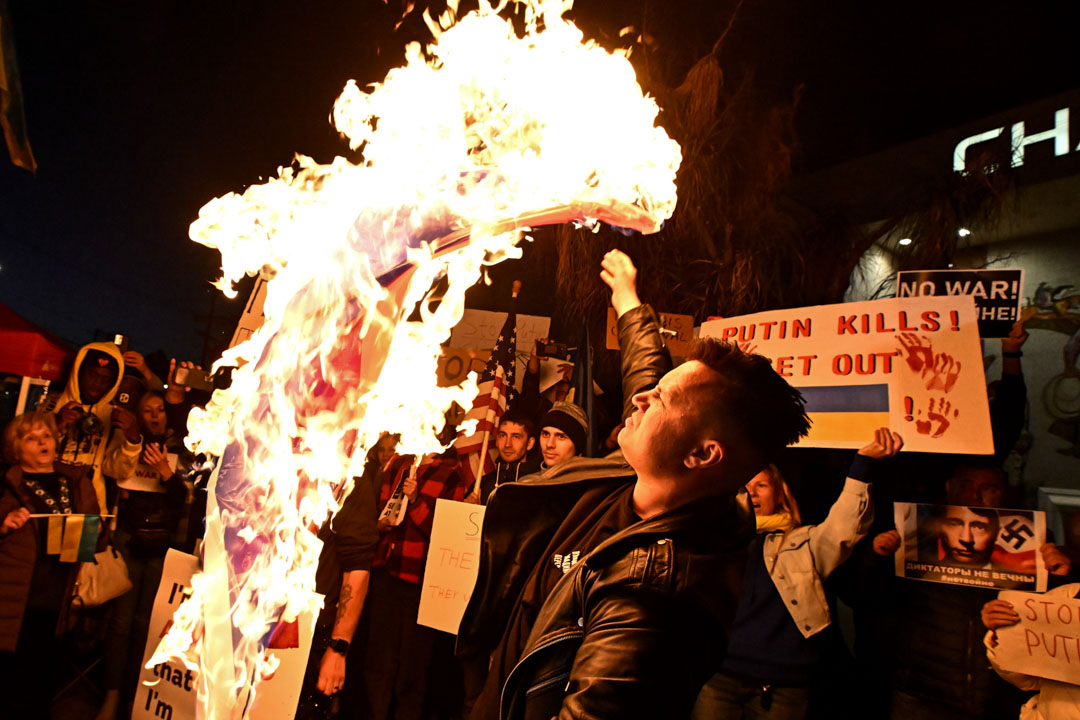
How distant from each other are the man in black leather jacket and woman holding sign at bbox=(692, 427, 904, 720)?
1.51 meters

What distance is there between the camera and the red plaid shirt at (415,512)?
4.59 metres

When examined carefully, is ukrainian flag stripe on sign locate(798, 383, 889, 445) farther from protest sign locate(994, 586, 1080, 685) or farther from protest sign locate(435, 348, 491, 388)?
protest sign locate(435, 348, 491, 388)

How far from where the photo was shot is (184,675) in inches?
138

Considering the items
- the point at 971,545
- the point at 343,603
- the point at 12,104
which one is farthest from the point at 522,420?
the point at 12,104

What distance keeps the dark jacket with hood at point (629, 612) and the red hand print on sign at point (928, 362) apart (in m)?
2.27

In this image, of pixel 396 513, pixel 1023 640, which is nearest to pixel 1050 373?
pixel 1023 640

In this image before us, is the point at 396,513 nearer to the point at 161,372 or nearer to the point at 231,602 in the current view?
the point at 231,602

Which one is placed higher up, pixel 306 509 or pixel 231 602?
pixel 306 509

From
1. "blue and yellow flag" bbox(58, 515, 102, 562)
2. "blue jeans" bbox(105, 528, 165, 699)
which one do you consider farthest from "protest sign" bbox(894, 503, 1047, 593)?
"blue and yellow flag" bbox(58, 515, 102, 562)

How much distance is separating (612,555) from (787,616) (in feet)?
7.15

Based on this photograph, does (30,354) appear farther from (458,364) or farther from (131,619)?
(458,364)

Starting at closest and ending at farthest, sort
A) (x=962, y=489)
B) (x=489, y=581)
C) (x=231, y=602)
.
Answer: (x=489, y=581) → (x=231, y=602) → (x=962, y=489)

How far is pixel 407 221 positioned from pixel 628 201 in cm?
111

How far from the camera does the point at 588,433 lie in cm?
453
